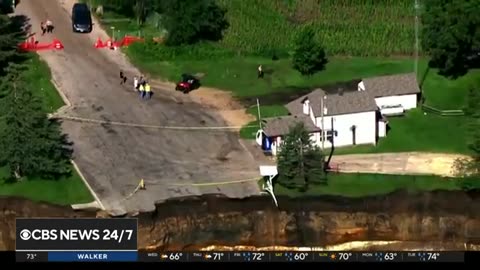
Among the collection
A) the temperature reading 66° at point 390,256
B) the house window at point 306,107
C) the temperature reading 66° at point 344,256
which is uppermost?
the house window at point 306,107

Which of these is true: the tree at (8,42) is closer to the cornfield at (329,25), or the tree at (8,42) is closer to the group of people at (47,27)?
the group of people at (47,27)

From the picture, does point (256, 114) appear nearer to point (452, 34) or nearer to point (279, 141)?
point (279, 141)

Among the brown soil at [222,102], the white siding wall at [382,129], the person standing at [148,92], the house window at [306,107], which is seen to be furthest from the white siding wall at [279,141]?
the person standing at [148,92]

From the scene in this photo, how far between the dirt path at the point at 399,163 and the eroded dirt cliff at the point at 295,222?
3.05 metres

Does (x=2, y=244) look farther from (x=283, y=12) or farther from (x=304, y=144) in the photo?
(x=283, y=12)

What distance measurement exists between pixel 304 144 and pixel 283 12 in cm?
2807

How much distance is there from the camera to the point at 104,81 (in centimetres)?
8775

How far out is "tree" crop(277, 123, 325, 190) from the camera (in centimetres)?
7325

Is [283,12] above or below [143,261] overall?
above

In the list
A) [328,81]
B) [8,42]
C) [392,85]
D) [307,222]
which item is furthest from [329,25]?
[307,222]

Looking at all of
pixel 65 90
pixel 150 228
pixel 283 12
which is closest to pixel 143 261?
pixel 150 228

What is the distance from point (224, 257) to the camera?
6184cm

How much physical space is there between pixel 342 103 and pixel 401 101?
248 inches

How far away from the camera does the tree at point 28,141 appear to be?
239 feet
